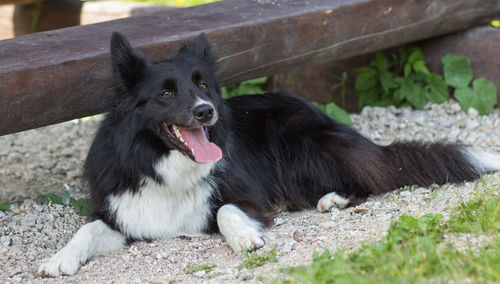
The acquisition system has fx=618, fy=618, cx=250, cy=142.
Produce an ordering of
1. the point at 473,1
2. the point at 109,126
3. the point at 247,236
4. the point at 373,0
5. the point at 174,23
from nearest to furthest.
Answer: the point at 247,236 → the point at 109,126 → the point at 174,23 → the point at 373,0 → the point at 473,1

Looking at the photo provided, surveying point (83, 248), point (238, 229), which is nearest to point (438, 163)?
point (238, 229)

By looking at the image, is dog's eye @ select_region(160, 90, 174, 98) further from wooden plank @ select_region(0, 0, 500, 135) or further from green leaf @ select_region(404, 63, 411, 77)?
green leaf @ select_region(404, 63, 411, 77)

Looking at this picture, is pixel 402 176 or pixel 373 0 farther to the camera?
pixel 373 0

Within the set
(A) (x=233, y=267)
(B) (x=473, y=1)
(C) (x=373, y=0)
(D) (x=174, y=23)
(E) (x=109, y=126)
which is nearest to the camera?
(A) (x=233, y=267)

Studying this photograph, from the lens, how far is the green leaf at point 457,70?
5.96m

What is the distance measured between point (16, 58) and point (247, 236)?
1699 millimetres

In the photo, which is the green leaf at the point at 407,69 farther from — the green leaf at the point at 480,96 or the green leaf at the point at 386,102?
the green leaf at the point at 480,96

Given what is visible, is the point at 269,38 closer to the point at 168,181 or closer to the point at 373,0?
the point at 373,0

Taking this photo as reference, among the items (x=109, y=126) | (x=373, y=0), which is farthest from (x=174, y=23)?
(x=373, y=0)

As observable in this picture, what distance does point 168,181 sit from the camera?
3.76 meters

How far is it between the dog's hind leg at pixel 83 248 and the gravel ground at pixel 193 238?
0.05 metres

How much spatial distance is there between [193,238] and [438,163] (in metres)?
1.83

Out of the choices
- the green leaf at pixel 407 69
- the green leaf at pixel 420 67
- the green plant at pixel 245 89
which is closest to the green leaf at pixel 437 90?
the green leaf at pixel 420 67

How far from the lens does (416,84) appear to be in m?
6.19
